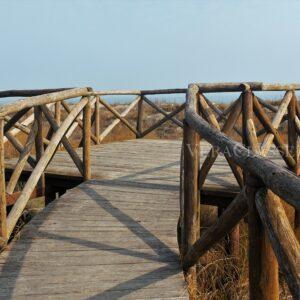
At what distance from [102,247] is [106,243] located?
0.08m

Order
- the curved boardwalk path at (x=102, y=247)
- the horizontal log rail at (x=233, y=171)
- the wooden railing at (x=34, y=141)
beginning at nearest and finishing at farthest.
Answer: the horizontal log rail at (x=233, y=171), the curved boardwalk path at (x=102, y=247), the wooden railing at (x=34, y=141)

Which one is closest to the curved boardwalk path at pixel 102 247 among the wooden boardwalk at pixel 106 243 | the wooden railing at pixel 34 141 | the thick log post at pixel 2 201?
the wooden boardwalk at pixel 106 243

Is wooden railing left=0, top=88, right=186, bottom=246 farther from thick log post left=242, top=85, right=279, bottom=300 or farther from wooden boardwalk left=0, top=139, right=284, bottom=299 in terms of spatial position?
thick log post left=242, top=85, right=279, bottom=300

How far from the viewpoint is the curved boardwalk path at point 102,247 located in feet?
8.91

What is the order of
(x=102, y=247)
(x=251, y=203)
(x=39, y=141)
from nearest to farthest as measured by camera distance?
(x=251, y=203)
(x=102, y=247)
(x=39, y=141)

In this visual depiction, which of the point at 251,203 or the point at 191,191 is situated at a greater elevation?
the point at 251,203

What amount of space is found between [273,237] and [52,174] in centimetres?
421

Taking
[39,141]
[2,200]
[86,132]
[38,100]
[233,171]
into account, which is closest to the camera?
[2,200]

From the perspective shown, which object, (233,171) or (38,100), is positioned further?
(233,171)

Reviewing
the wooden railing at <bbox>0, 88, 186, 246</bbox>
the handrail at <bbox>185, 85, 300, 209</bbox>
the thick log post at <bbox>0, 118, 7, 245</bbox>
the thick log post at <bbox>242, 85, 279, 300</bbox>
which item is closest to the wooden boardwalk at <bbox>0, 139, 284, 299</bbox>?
the thick log post at <bbox>0, 118, 7, 245</bbox>

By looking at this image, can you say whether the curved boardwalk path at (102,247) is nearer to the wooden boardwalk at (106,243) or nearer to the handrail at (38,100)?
the wooden boardwalk at (106,243)

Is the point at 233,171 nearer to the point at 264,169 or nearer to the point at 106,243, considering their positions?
the point at 106,243

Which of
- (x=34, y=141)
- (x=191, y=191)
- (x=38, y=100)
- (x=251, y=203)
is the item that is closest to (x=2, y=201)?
(x=38, y=100)

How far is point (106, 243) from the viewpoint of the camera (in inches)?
134
